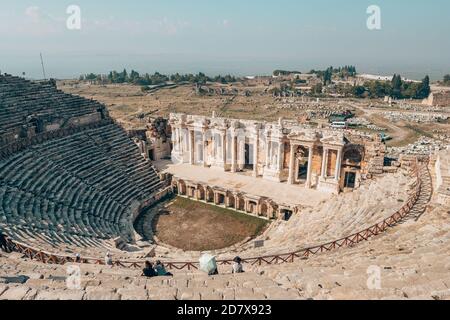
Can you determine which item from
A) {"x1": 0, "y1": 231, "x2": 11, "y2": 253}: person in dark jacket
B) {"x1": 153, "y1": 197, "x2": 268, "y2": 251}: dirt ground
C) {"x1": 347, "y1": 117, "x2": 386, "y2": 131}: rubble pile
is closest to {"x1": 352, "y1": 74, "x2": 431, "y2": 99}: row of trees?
{"x1": 347, "y1": 117, "x2": 386, "y2": 131}: rubble pile

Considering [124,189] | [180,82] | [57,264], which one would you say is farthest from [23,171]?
[180,82]

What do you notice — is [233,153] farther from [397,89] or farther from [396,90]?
[397,89]

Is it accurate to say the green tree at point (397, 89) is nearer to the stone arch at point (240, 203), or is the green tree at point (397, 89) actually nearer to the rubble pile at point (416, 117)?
the rubble pile at point (416, 117)

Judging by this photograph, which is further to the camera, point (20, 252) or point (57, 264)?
point (20, 252)

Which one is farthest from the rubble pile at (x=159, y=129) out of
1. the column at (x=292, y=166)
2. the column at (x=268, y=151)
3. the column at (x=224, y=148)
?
the column at (x=292, y=166)

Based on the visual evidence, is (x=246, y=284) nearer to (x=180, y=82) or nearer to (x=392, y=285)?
(x=392, y=285)
